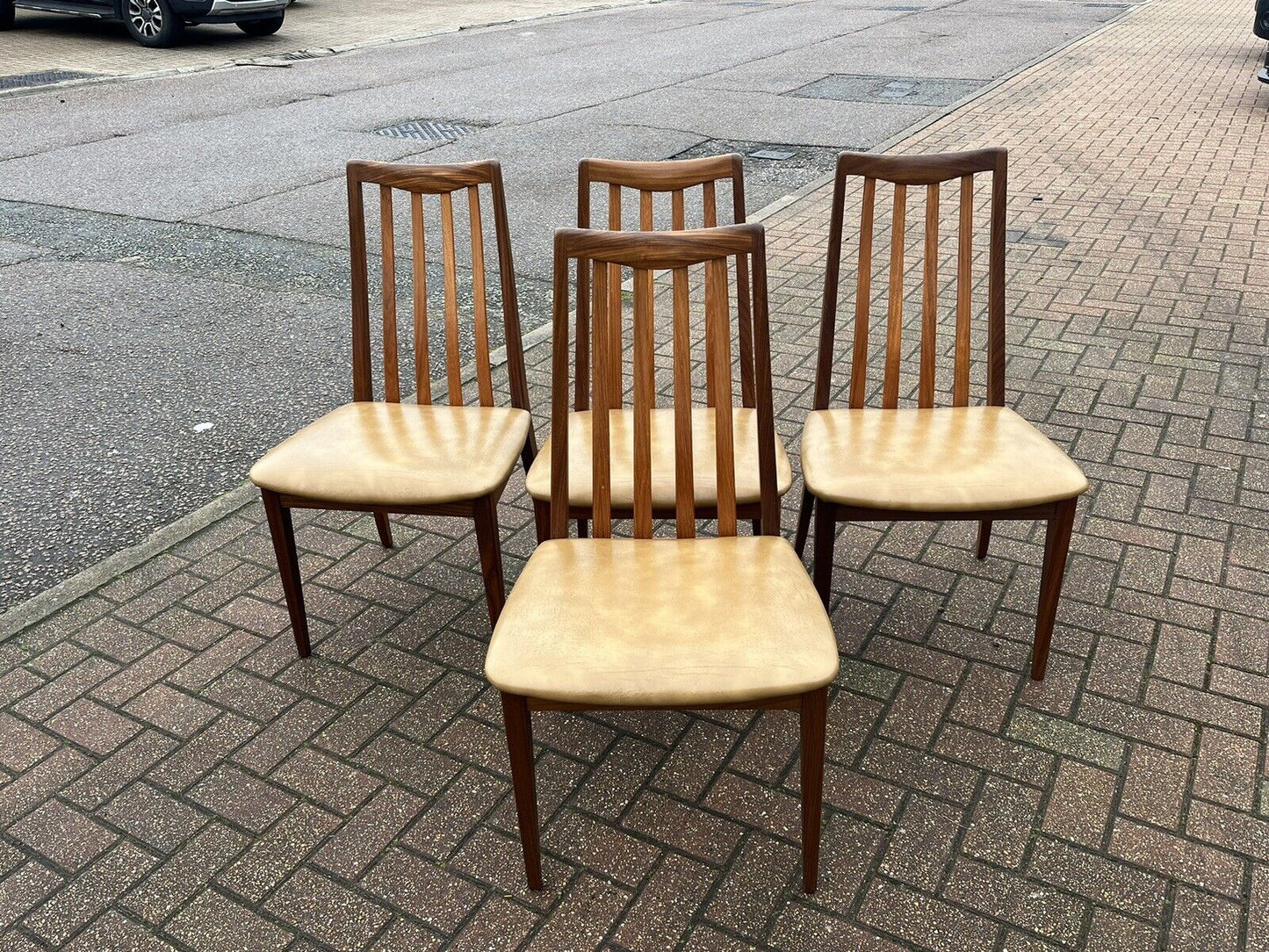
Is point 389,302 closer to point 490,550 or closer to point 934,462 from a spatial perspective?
point 490,550

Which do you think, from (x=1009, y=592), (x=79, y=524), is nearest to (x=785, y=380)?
(x=1009, y=592)

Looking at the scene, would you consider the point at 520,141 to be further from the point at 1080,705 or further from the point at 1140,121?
the point at 1080,705

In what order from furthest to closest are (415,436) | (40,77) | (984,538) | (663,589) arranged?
(40,77)
(984,538)
(415,436)
(663,589)

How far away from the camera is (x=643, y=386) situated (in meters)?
2.42

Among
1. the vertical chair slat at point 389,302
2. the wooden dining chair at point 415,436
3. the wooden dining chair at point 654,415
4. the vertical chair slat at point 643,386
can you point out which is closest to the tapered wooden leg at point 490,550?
the wooden dining chair at point 415,436

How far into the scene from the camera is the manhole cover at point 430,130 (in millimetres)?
8945

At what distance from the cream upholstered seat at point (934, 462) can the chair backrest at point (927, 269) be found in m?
0.11

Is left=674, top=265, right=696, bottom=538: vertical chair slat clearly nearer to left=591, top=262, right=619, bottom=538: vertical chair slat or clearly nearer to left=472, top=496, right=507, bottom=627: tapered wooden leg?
left=591, top=262, right=619, bottom=538: vertical chair slat

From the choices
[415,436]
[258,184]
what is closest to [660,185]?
[415,436]

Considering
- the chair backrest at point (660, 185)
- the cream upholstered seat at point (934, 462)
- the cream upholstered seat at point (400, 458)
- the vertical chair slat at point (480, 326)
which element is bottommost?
the cream upholstered seat at point (934, 462)

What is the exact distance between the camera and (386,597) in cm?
327

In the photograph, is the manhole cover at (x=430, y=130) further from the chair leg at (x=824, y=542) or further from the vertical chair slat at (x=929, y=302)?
the chair leg at (x=824, y=542)

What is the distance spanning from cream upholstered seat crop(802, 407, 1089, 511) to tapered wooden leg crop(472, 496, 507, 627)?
82cm

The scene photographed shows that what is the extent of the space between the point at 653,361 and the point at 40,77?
40.6ft
